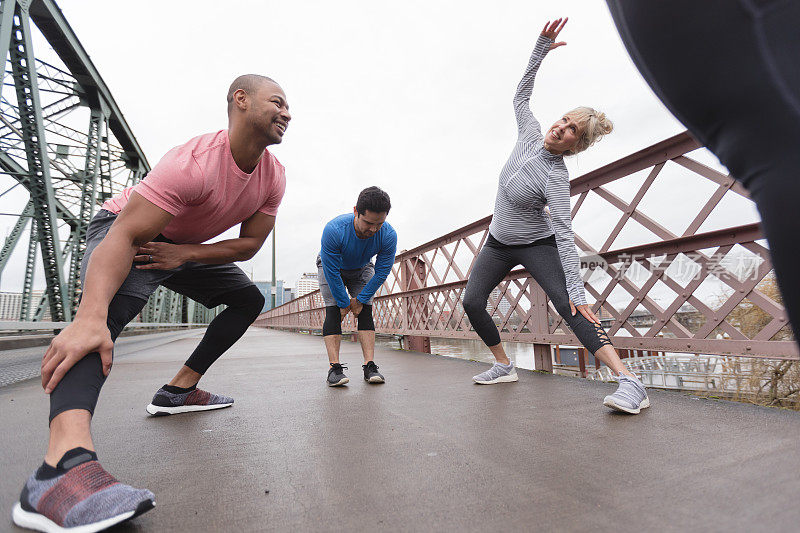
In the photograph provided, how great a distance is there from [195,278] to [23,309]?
8.75 m

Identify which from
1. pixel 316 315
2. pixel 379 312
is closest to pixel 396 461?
pixel 379 312

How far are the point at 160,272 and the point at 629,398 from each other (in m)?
2.17

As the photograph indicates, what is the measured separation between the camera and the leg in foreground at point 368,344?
3.14 m

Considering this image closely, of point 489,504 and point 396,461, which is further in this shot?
point 396,461

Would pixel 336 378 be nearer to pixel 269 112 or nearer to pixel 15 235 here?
pixel 269 112

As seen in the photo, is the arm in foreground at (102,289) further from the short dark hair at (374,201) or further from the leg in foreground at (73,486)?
the short dark hair at (374,201)

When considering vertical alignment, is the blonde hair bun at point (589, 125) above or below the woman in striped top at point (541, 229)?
above

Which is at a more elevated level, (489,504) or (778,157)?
(778,157)

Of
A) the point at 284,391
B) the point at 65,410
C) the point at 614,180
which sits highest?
the point at 614,180

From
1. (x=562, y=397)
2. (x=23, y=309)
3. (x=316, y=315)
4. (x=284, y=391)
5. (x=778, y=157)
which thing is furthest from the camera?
(x=316, y=315)

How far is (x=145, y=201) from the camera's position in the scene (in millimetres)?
1358

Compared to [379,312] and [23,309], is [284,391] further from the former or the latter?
[23,309]

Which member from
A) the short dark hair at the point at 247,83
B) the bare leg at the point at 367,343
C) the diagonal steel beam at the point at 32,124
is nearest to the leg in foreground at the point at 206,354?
the short dark hair at the point at 247,83

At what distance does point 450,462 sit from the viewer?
1.35m
